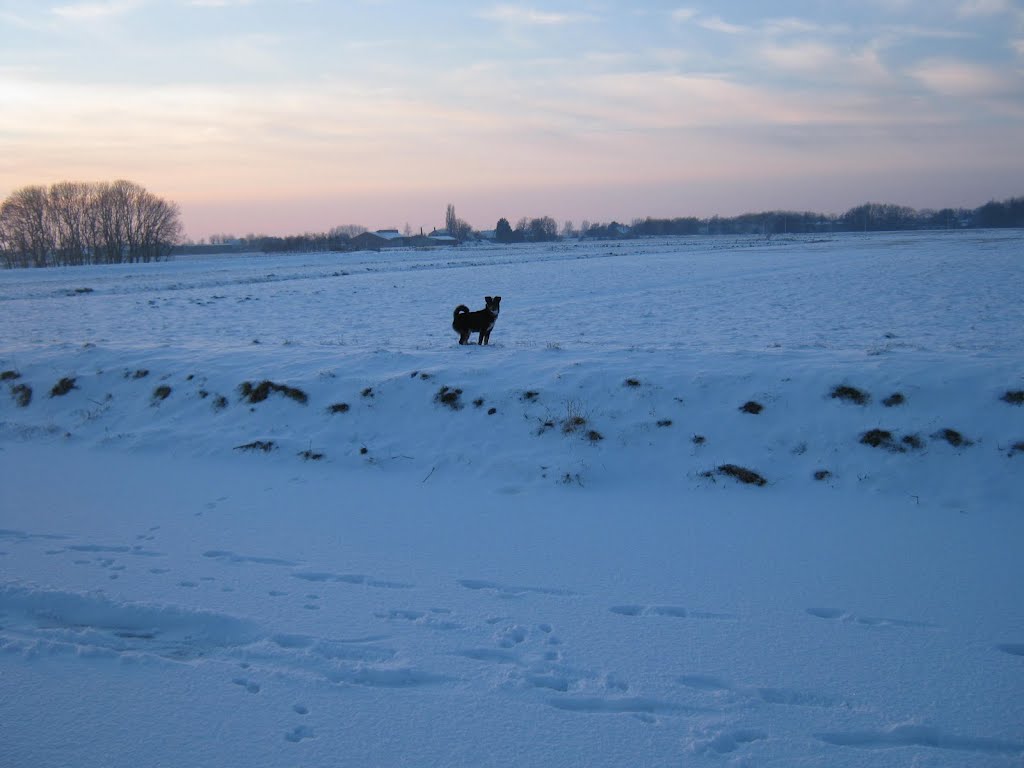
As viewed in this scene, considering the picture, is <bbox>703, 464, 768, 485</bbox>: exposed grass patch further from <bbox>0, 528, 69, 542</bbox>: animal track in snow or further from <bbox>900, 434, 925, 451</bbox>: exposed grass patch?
<bbox>0, 528, 69, 542</bbox>: animal track in snow

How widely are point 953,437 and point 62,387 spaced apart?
13574 mm

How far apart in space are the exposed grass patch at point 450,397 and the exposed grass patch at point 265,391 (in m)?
2.11

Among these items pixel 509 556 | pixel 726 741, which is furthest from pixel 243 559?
pixel 726 741

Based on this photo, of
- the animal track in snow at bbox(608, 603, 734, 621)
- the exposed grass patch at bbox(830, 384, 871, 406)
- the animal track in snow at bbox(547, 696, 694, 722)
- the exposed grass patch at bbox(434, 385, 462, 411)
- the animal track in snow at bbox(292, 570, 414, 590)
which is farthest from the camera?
the exposed grass patch at bbox(434, 385, 462, 411)

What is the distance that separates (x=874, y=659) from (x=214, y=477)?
7.22m

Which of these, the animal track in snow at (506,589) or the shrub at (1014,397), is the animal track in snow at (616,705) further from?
the shrub at (1014,397)

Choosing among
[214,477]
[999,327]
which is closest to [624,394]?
[214,477]

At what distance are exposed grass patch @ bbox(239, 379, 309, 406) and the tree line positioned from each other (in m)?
93.9

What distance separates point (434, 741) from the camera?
3.41 metres

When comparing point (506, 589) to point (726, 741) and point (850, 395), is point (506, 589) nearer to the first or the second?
point (726, 741)

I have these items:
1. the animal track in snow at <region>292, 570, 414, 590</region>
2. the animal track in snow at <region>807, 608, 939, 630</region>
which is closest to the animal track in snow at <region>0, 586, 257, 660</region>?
the animal track in snow at <region>292, 570, 414, 590</region>

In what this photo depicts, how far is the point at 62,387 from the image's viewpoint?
11398 mm

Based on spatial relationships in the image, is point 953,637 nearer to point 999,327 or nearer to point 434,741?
point 434,741

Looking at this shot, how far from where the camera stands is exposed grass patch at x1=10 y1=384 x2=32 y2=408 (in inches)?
447
